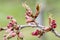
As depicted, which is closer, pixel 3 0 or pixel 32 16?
pixel 32 16

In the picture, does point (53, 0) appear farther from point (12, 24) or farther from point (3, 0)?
point (12, 24)

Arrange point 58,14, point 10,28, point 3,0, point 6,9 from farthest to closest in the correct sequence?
point 3,0
point 6,9
point 58,14
point 10,28

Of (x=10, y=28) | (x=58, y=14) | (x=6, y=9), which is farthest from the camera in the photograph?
(x=6, y=9)

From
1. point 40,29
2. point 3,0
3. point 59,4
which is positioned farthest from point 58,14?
point 40,29

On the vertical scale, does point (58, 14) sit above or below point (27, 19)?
below

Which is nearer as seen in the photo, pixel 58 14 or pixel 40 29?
pixel 40 29

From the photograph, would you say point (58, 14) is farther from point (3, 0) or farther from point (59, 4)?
point (3, 0)

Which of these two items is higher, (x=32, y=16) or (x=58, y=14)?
(x=32, y=16)

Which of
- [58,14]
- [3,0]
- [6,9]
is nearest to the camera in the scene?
[58,14]

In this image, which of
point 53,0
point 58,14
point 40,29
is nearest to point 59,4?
point 53,0
